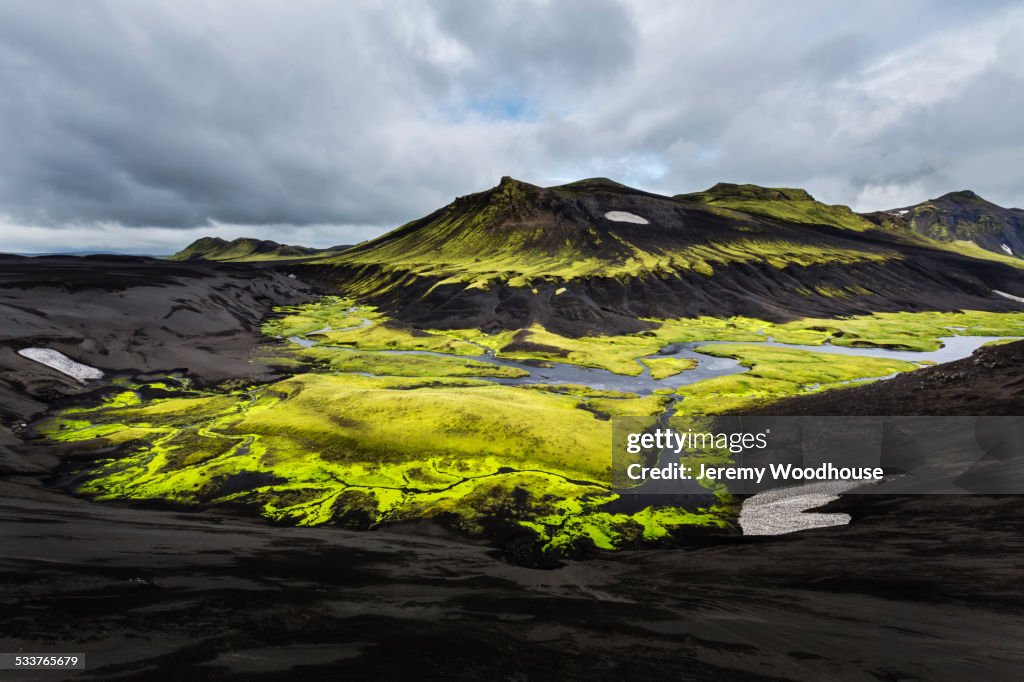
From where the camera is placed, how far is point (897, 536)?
22.1 m

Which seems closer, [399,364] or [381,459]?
[381,459]

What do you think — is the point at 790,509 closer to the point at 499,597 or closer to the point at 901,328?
the point at 499,597

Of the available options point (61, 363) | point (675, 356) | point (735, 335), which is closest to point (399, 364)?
point (61, 363)

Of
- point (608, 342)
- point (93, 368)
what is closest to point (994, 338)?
point (608, 342)

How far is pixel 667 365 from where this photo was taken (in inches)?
3182

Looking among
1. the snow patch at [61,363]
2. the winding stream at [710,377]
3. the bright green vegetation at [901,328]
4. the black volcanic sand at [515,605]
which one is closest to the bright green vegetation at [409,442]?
the winding stream at [710,377]

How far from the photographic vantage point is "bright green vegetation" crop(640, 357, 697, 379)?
7569 cm

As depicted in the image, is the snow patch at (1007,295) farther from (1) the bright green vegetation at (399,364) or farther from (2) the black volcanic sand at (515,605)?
(2) the black volcanic sand at (515,605)

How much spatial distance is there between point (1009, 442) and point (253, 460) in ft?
181

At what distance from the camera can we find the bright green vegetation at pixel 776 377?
187ft

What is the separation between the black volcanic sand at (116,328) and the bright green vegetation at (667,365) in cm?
6286

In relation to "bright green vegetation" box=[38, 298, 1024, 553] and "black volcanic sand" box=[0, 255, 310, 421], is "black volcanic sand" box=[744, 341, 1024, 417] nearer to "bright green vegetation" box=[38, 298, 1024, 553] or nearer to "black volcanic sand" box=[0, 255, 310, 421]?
"bright green vegetation" box=[38, 298, 1024, 553]

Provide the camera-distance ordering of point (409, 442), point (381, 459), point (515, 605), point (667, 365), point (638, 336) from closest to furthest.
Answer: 1. point (515, 605)
2. point (381, 459)
3. point (409, 442)
4. point (667, 365)
5. point (638, 336)

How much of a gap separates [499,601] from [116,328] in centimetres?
9733
